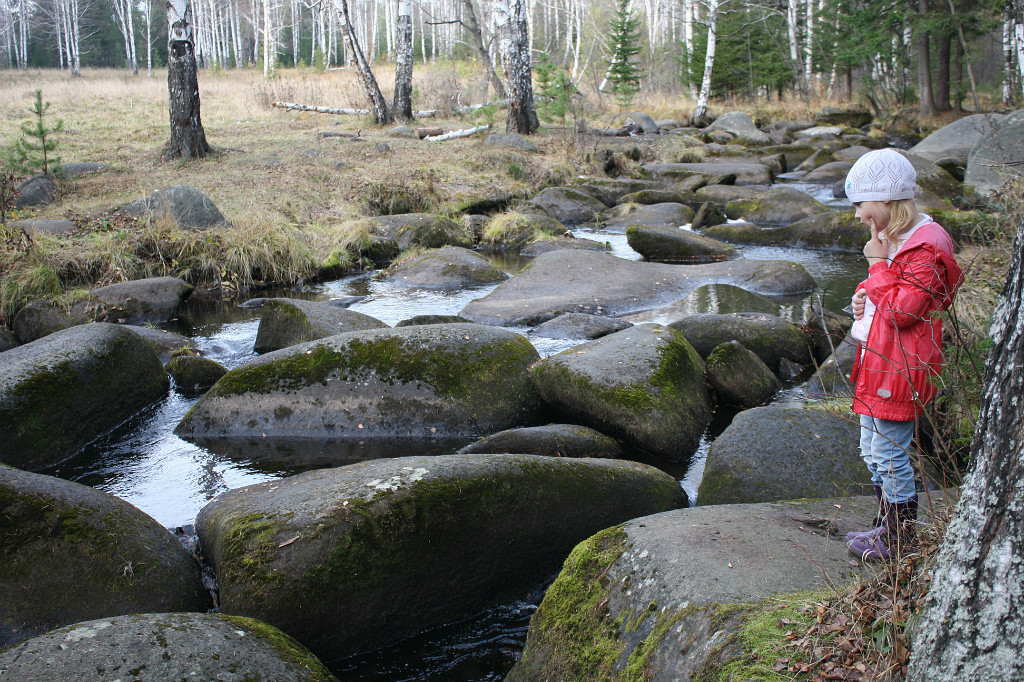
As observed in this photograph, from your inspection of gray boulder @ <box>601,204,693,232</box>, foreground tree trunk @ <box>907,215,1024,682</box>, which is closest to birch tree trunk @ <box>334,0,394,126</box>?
gray boulder @ <box>601,204,693,232</box>

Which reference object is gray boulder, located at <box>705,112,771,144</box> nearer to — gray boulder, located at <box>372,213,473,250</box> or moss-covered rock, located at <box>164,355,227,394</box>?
gray boulder, located at <box>372,213,473,250</box>

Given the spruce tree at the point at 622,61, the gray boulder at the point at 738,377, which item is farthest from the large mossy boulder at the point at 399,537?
the spruce tree at the point at 622,61

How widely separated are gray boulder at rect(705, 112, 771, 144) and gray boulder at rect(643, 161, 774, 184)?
6532mm

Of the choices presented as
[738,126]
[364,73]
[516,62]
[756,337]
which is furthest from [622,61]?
[756,337]

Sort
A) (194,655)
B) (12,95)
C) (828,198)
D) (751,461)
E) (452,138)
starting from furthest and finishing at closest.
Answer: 1. (12,95)
2. (452,138)
3. (828,198)
4. (751,461)
5. (194,655)

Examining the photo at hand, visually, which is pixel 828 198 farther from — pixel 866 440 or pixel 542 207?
A: pixel 866 440

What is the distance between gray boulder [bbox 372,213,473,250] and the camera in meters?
12.0

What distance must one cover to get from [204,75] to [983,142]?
129ft

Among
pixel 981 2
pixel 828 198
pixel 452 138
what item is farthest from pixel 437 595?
pixel 981 2

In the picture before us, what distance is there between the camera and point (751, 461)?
4.19 metres

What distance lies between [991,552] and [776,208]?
1280cm

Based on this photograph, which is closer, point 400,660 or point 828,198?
point 400,660

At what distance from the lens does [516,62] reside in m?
19.5

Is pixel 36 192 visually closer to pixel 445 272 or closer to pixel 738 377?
pixel 445 272
